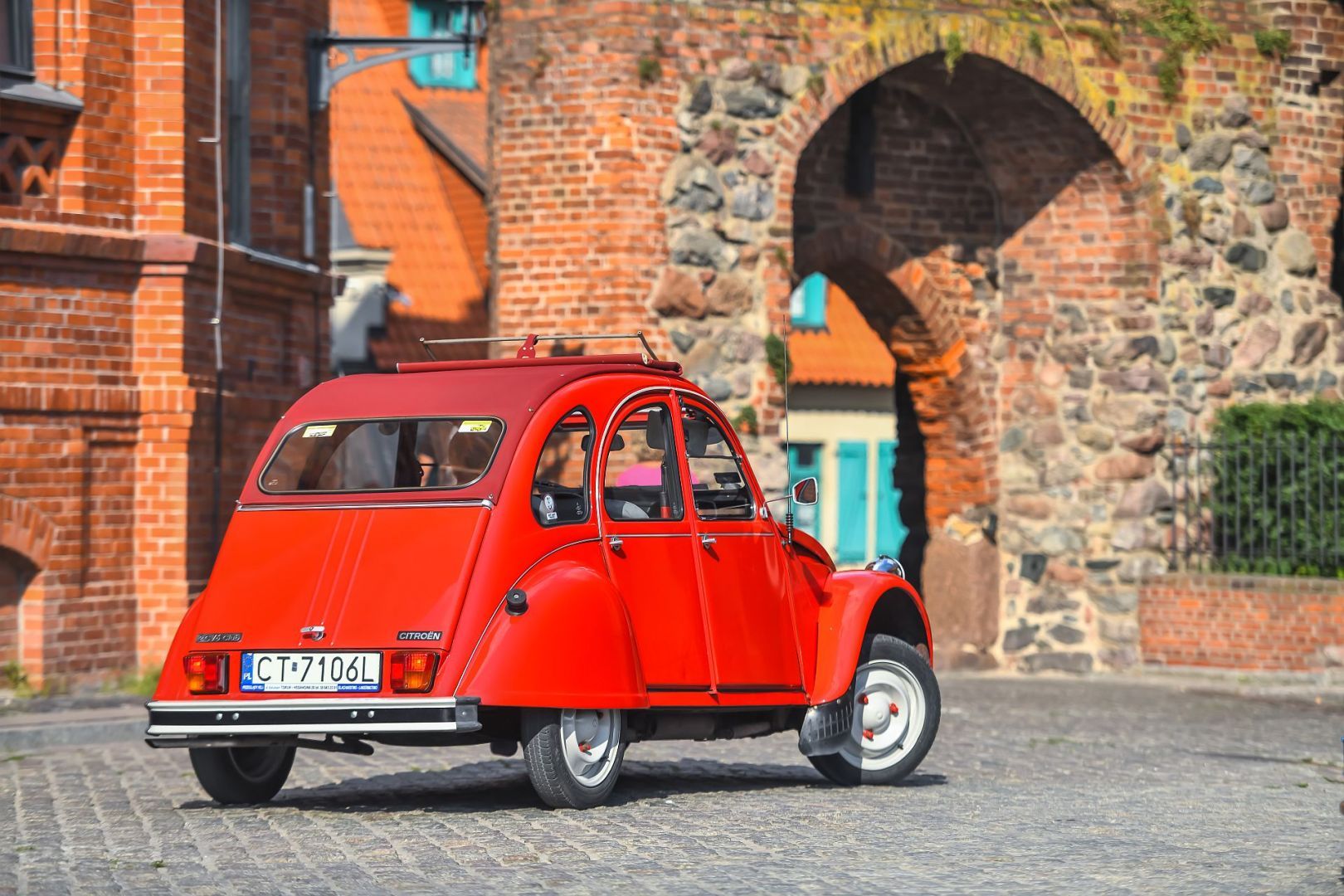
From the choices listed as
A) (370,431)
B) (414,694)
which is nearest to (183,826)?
(414,694)

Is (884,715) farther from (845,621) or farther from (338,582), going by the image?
(338,582)

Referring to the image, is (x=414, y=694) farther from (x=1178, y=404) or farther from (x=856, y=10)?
(x=1178, y=404)

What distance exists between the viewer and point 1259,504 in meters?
18.5

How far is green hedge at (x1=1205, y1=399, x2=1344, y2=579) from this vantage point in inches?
705

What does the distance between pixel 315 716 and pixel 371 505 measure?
3.21 ft

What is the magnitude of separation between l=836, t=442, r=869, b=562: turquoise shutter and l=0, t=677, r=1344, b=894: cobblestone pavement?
25670 millimetres

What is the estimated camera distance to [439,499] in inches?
345

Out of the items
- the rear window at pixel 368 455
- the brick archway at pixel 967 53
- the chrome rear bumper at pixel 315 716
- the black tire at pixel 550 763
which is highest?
the brick archway at pixel 967 53

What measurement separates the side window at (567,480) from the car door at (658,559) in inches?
3.8

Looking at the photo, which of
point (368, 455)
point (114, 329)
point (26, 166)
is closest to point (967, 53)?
point (114, 329)

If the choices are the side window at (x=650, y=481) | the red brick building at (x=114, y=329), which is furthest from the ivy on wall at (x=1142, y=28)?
the side window at (x=650, y=481)

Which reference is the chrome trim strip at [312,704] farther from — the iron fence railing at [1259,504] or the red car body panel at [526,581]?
the iron fence railing at [1259,504]

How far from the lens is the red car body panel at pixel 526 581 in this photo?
8.45 metres

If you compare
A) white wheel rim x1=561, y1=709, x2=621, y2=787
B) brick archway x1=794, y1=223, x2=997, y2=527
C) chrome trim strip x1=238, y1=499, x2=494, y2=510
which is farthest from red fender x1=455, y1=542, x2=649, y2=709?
brick archway x1=794, y1=223, x2=997, y2=527
